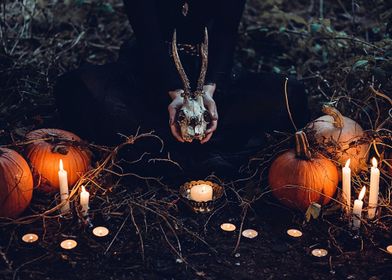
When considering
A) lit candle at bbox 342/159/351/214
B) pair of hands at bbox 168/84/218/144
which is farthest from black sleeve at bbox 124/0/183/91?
lit candle at bbox 342/159/351/214

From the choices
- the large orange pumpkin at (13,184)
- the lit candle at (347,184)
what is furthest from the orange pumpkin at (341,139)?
the large orange pumpkin at (13,184)

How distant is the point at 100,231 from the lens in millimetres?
2801

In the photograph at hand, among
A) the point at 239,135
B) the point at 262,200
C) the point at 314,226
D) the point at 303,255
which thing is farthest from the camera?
the point at 239,135

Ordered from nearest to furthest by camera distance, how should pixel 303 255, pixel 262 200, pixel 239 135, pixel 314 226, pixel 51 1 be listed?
1. pixel 303 255
2. pixel 314 226
3. pixel 262 200
4. pixel 239 135
5. pixel 51 1

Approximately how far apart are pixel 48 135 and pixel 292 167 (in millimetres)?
1193

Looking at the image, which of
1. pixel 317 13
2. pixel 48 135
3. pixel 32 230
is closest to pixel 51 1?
pixel 317 13

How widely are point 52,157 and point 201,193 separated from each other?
0.74m

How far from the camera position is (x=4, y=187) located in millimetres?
2740

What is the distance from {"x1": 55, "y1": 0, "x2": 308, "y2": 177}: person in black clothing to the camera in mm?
3248

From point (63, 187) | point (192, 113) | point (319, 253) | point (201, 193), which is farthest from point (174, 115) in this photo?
point (319, 253)

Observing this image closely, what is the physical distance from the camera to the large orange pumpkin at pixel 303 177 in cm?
290

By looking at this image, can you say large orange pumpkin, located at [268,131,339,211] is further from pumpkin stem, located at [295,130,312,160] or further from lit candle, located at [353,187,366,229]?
lit candle, located at [353,187,366,229]

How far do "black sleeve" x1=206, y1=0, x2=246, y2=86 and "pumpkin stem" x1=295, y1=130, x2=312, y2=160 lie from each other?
0.64m

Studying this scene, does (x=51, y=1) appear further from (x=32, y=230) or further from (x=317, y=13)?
(x=32, y=230)
